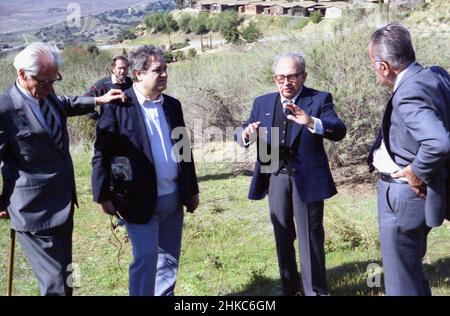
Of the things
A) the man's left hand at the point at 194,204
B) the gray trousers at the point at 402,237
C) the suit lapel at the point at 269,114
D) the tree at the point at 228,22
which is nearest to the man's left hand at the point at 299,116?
the suit lapel at the point at 269,114

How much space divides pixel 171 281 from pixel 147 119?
43.5 inches

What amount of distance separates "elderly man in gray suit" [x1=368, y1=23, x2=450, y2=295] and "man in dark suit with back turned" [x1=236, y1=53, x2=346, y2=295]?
643 mm

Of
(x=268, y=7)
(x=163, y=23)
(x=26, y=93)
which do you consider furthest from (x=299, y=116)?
(x=268, y=7)

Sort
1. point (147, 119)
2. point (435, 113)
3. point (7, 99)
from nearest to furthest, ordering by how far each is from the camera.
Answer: point (435, 113)
point (7, 99)
point (147, 119)

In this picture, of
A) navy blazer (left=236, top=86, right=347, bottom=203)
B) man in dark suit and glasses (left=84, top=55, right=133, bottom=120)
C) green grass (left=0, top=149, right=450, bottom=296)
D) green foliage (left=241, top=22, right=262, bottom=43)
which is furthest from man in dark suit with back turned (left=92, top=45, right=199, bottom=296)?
green foliage (left=241, top=22, right=262, bottom=43)

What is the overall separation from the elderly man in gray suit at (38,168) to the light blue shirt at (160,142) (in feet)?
0.63

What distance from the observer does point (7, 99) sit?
10.9ft

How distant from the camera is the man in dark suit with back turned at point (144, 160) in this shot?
3578mm

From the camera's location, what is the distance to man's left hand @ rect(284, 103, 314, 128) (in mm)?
3640

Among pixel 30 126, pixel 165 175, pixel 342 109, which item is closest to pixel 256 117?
Answer: pixel 165 175

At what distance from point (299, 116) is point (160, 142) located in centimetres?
90

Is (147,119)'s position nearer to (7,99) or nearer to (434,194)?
(7,99)

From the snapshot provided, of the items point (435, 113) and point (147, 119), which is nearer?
point (435, 113)

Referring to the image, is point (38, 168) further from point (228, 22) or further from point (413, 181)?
point (228, 22)
